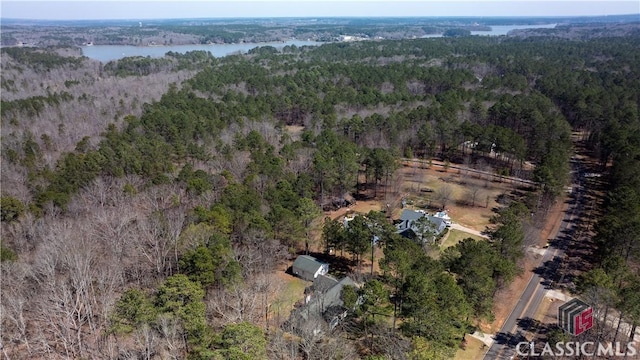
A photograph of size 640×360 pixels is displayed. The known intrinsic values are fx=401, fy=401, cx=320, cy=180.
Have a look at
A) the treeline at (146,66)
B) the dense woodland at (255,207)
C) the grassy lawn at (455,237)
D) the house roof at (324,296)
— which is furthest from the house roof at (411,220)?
the treeline at (146,66)

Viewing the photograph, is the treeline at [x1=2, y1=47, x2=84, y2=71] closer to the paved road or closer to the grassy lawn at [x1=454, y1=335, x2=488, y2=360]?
the paved road

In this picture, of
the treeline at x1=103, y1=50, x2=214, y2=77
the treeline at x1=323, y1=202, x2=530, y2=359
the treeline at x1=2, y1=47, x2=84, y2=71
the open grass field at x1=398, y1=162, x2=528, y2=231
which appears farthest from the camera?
the treeline at x1=2, y1=47, x2=84, y2=71

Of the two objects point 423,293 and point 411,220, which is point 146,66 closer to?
point 411,220

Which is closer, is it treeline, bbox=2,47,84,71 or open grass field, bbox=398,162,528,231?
→ open grass field, bbox=398,162,528,231

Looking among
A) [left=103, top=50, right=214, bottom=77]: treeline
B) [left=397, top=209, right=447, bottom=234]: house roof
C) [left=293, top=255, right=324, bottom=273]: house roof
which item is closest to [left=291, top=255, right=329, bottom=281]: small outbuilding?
[left=293, top=255, right=324, bottom=273]: house roof

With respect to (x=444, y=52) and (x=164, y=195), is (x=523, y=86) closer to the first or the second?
(x=444, y=52)

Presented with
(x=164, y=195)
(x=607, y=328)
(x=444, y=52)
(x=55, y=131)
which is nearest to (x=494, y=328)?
(x=607, y=328)
